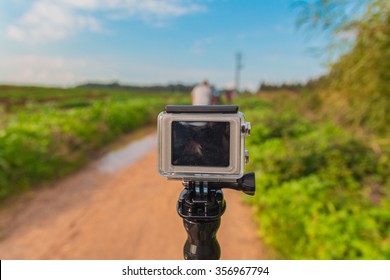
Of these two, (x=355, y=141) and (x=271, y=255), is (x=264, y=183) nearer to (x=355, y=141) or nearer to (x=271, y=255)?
(x=271, y=255)

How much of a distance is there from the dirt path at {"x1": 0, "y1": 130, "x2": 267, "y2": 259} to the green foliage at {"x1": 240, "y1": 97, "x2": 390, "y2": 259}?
1.16 ft

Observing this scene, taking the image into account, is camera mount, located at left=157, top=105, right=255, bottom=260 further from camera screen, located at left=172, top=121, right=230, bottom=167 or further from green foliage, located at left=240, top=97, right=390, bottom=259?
green foliage, located at left=240, top=97, right=390, bottom=259

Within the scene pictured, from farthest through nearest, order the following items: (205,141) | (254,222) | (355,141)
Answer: (355,141)
(254,222)
(205,141)

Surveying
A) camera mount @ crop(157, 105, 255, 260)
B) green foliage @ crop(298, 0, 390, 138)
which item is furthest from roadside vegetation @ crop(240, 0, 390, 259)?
camera mount @ crop(157, 105, 255, 260)

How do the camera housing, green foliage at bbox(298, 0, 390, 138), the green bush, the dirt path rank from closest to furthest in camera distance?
the camera housing
green foliage at bbox(298, 0, 390, 138)
the dirt path
the green bush

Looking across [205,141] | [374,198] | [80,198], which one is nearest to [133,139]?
[80,198]

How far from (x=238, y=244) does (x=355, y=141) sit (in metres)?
2.90

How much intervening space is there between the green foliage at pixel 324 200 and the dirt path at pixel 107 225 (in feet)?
1.16

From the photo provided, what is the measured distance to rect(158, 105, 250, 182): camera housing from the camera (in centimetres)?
62

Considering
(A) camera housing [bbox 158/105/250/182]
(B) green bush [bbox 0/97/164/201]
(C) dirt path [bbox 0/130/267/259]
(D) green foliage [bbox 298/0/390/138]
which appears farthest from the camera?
(B) green bush [bbox 0/97/164/201]

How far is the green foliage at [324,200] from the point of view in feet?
7.63

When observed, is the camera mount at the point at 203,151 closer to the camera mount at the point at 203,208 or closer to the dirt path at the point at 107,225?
the camera mount at the point at 203,208

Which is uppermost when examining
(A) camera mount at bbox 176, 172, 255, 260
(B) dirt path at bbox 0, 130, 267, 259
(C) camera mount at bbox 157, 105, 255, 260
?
(C) camera mount at bbox 157, 105, 255, 260

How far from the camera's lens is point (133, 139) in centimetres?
923
